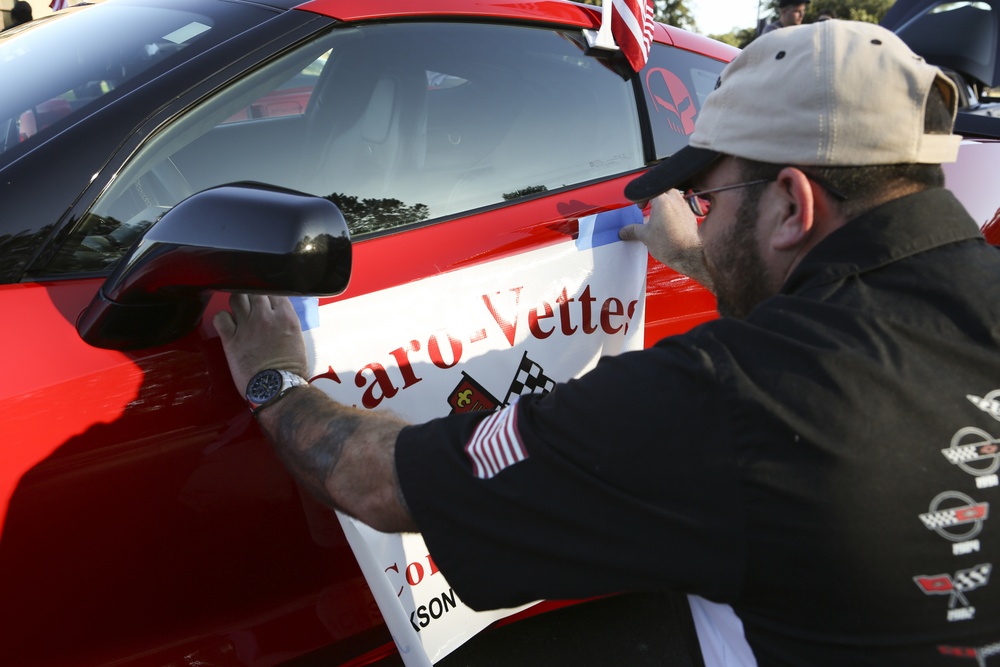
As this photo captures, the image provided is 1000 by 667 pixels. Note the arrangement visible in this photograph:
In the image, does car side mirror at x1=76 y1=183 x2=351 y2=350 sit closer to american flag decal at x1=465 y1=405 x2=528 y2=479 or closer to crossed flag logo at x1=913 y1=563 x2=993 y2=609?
american flag decal at x1=465 y1=405 x2=528 y2=479

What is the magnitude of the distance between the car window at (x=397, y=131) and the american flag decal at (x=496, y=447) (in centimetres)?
66

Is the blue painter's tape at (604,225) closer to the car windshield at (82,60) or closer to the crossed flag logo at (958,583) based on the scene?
the car windshield at (82,60)

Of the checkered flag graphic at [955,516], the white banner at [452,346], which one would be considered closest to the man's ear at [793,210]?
the checkered flag graphic at [955,516]

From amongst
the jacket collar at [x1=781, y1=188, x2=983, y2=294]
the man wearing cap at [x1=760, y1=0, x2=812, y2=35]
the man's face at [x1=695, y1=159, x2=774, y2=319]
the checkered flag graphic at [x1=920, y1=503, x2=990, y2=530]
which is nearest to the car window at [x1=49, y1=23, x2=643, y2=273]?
the man's face at [x1=695, y1=159, x2=774, y2=319]

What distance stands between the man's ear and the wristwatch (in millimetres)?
802

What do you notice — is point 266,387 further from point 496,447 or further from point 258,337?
point 496,447

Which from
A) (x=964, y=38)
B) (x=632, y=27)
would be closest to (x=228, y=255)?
(x=632, y=27)

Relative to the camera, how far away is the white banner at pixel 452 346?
1.54 metres

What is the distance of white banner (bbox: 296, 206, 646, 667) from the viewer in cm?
154

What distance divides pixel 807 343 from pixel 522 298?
31.7 inches

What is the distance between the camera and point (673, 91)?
2518 millimetres

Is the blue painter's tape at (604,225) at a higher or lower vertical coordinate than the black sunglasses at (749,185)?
lower

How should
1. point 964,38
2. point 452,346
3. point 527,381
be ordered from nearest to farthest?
point 452,346 → point 527,381 → point 964,38

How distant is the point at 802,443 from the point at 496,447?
15.2 inches
